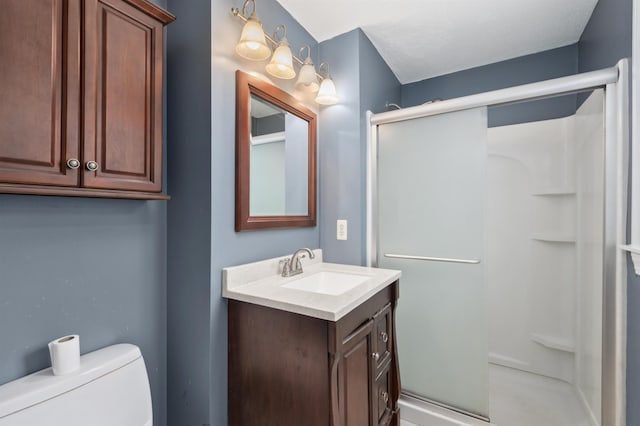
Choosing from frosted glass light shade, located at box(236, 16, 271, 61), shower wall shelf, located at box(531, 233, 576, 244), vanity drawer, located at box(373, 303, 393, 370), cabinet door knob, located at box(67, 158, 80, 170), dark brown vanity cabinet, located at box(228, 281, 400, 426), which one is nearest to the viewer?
cabinet door knob, located at box(67, 158, 80, 170)

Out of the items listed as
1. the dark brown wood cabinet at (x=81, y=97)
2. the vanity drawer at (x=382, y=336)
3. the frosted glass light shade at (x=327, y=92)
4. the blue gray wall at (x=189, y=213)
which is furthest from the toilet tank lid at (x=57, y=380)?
the frosted glass light shade at (x=327, y=92)

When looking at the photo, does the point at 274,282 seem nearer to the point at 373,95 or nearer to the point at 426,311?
the point at 426,311

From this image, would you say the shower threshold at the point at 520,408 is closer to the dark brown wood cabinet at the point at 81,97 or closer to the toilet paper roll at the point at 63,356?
the toilet paper roll at the point at 63,356

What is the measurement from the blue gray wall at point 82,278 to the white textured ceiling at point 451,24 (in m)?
0.94

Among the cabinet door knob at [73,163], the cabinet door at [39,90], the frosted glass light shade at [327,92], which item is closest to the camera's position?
the cabinet door at [39,90]

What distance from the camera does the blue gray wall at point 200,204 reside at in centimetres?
121

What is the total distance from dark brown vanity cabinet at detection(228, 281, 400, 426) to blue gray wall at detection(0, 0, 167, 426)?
0.38 metres

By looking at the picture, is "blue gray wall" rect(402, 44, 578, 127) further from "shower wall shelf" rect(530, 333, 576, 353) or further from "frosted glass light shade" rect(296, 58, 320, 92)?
"shower wall shelf" rect(530, 333, 576, 353)

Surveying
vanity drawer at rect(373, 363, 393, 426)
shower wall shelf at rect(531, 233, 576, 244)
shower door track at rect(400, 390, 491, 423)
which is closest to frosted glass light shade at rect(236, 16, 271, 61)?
vanity drawer at rect(373, 363, 393, 426)

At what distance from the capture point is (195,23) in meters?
1.25

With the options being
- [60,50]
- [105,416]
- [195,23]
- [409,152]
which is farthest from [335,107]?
[105,416]

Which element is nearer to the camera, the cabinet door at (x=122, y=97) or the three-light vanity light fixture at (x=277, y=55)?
the cabinet door at (x=122, y=97)

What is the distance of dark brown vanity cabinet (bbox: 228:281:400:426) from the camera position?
1.02 metres

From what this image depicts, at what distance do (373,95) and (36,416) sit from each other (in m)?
2.22
